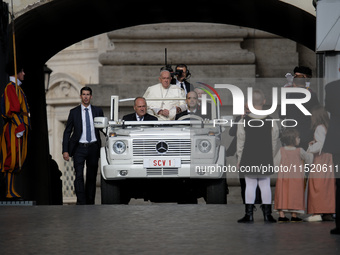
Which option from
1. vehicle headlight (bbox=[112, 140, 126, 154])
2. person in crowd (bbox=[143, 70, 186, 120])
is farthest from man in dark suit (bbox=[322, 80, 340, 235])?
person in crowd (bbox=[143, 70, 186, 120])

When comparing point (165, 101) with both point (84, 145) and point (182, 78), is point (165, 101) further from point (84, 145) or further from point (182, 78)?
point (84, 145)

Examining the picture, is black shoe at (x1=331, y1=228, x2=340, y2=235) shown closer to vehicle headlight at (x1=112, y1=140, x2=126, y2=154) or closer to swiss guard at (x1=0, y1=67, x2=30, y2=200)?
vehicle headlight at (x1=112, y1=140, x2=126, y2=154)

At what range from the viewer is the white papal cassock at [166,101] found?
16.4 meters

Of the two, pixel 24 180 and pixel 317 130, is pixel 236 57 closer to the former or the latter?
pixel 24 180

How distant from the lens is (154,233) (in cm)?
1064

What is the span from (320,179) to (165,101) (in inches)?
178

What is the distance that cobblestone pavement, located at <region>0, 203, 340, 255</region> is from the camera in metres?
9.32

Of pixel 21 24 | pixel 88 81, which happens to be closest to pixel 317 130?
pixel 21 24

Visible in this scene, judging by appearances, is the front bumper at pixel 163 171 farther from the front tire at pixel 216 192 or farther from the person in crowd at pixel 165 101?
the person in crowd at pixel 165 101

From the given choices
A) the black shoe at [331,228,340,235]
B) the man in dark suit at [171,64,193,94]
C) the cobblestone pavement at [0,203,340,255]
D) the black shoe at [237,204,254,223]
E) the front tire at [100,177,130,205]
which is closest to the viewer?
the cobblestone pavement at [0,203,340,255]

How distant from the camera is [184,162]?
15422 millimetres

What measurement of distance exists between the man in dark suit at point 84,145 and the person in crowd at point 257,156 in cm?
421

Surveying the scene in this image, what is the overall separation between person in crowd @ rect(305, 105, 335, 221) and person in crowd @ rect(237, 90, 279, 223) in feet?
1.48

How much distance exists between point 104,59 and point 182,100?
7.61 metres
